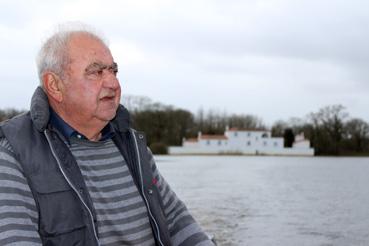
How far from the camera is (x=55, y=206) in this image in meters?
1.80

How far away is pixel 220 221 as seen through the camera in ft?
40.5

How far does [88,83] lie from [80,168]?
0.30 metres

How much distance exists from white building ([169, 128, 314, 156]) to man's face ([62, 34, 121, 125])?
297 feet

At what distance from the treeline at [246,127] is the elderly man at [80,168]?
270 ft

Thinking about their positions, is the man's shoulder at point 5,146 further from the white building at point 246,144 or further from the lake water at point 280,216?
the white building at point 246,144

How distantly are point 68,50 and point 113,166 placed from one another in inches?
18.2

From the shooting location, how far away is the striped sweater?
1.73 m

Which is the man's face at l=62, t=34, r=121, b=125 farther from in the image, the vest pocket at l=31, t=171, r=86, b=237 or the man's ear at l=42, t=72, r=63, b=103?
the vest pocket at l=31, t=171, r=86, b=237

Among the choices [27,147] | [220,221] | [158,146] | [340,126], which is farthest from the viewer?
[340,126]

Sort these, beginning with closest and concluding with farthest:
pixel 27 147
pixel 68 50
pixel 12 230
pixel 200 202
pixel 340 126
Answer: pixel 12 230 < pixel 27 147 < pixel 68 50 < pixel 200 202 < pixel 340 126

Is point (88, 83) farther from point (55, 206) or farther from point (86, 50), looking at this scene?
point (55, 206)

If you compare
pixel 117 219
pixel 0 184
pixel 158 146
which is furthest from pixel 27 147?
pixel 158 146

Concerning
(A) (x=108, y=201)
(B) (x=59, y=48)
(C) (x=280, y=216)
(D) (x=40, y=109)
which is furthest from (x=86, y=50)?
(C) (x=280, y=216)

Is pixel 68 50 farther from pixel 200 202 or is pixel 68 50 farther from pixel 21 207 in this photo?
pixel 200 202
